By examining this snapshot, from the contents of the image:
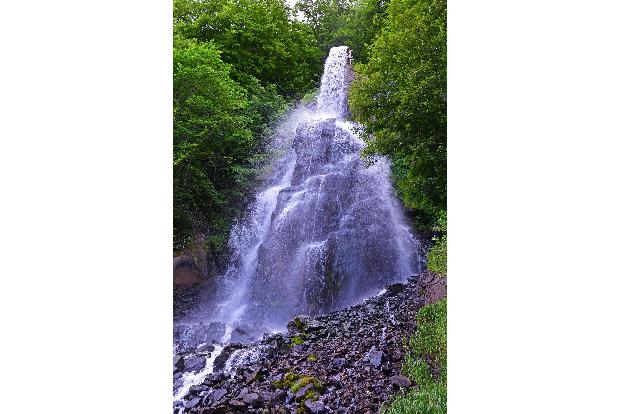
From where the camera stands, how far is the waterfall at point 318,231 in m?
3.25

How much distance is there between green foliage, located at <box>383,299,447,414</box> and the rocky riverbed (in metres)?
0.05

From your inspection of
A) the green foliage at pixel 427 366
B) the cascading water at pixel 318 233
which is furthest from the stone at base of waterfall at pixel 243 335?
the green foliage at pixel 427 366

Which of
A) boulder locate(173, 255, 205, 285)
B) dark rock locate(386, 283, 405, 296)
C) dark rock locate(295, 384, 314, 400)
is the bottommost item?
dark rock locate(295, 384, 314, 400)

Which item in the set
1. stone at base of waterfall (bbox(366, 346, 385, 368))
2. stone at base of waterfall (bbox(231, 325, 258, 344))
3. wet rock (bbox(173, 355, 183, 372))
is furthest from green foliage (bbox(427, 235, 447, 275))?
wet rock (bbox(173, 355, 183, 372))

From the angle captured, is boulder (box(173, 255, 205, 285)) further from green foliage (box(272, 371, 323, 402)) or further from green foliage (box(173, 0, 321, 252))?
green foliage (box(272, 371, 323, 402))

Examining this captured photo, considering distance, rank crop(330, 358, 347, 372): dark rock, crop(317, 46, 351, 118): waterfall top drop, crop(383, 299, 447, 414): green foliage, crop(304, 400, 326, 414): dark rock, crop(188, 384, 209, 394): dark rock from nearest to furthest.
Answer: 1. crop(383, 299, 447, 414): green foliage
2. crop(304, 400, 326, 414): dark rock
3. crop(330, 358, 347, 372): dark rock
4. crop(188, 384, 209, 394): dark rock
5. crop(317, 46, 351, 118): waterfall top drop

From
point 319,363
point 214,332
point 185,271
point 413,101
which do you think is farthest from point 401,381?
point 413,101

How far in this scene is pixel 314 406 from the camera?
2963 millimetres

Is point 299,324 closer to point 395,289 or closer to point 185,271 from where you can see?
point 395,289

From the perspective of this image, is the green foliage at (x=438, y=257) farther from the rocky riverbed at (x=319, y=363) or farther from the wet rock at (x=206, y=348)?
the wet rock at (x=206, y=348)

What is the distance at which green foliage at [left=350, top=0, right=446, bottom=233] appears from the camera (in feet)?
10.2

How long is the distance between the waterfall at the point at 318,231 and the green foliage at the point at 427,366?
0.30m
